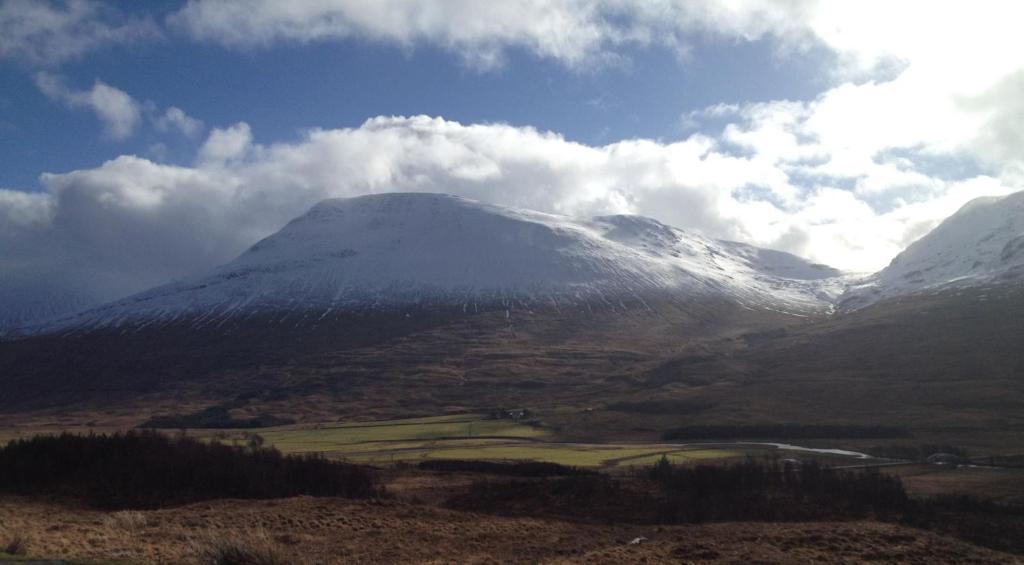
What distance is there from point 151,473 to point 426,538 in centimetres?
1804

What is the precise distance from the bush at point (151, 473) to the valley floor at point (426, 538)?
340cm

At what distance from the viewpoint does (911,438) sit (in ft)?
286

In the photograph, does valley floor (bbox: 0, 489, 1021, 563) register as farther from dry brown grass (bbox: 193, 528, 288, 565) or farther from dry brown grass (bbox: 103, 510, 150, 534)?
dry brown grass (bbox: 193, 528, 288, 565)

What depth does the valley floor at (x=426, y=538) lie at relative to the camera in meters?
23.6

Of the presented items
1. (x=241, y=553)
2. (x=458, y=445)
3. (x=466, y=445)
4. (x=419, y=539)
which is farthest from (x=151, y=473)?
(x=458, y=445)

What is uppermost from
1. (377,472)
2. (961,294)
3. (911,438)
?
(961,294)

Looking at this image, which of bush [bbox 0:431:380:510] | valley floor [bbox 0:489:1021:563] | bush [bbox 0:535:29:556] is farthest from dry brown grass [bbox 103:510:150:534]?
bush [bbox 0:431:380:510]

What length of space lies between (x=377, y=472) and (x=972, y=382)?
10252 cm

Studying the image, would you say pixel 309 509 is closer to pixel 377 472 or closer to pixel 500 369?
pixel 377 472

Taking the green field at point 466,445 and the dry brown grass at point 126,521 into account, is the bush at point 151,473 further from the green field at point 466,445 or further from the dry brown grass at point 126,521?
the green field at point 466,445

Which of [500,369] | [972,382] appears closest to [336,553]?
[972,382]

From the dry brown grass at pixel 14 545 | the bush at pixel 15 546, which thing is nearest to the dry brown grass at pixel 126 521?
the dry brown grass at pixel 14 545

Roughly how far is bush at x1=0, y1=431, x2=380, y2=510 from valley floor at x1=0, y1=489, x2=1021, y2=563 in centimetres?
340

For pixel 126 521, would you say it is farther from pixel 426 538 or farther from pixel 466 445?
pixel 466 445
